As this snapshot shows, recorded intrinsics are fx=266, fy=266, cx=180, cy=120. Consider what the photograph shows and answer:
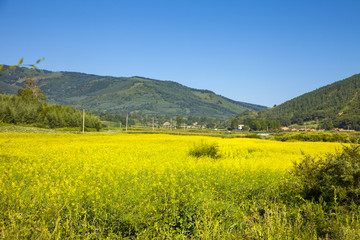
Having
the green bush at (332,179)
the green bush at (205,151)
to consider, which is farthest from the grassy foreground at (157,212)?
the green bush at (205,151)

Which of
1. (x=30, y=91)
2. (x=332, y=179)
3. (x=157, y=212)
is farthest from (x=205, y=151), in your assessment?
(x=30, y=91)

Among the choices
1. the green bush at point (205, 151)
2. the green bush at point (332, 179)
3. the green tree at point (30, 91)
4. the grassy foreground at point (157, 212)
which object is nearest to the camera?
the grassy foreground at point (157, 212)

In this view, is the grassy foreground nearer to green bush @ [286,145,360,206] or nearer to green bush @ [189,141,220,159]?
green bush @ [286,145,360,206]

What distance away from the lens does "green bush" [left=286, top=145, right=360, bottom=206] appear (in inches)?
301

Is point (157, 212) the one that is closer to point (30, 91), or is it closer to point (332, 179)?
point (332, 179)

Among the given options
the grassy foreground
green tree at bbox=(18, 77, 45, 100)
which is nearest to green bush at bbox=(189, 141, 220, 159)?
the grassy foreground

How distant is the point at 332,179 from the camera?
8.21 m

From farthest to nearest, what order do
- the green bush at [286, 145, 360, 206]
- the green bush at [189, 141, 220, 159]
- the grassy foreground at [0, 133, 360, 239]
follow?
the green bush at [189, 141, 220, 159]
the green bush at [286, 145, 360, 206]
the grassy foreground at [0, 133, 360, 239]

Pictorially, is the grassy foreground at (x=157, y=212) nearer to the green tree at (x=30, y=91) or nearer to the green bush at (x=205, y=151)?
the green bush at (x=205, y=151)

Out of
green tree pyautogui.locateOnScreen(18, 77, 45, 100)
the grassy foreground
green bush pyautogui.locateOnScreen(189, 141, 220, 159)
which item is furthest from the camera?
green tree pyautogui.locateOnScreen(18, 77, 45, 100)

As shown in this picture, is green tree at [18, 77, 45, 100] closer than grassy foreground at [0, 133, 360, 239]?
No

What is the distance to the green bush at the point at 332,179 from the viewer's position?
7.64m

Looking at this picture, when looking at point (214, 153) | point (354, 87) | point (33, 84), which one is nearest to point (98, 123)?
point (33, 84)

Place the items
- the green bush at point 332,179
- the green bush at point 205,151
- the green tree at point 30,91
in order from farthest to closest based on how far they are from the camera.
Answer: the green tree at point 30,91 → the green bush at point 205,151 → the green bush at point 332,179
